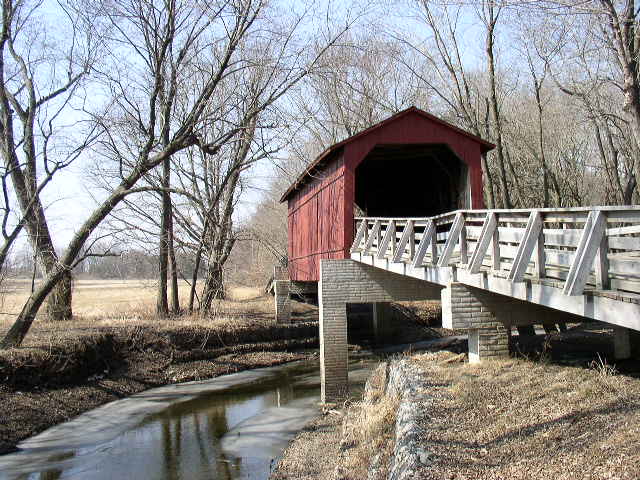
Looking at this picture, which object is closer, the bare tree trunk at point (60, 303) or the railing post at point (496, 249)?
the railing post at point (496, 249)

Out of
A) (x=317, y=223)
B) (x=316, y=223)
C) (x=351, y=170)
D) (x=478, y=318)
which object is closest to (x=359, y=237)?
(x=351, y=170)

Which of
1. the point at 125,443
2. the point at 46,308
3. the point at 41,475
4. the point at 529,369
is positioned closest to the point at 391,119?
the point at 529,369

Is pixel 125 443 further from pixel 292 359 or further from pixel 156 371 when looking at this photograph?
pixel 292 359

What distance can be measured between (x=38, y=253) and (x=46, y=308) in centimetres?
384


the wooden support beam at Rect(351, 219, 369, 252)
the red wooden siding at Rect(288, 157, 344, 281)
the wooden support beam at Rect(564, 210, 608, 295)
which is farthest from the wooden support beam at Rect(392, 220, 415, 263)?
the wooden support beam at Rect(564, 210, 608, 295)

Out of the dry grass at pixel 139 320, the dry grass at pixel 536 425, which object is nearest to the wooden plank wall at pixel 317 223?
the dry grass at pixel 139 320

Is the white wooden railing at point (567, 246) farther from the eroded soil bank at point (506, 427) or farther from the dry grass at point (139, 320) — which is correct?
the dry grass at point (139, 320)

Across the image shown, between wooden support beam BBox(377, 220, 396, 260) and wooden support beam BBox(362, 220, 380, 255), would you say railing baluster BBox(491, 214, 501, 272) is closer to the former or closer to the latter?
wooden support beam BBox(377, 220, 396, 260)

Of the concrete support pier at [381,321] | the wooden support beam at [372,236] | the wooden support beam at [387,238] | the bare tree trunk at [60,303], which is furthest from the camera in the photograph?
the concrete support pier at [381,321]

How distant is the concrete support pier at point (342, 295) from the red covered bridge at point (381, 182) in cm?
67

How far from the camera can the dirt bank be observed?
14242 millimetres

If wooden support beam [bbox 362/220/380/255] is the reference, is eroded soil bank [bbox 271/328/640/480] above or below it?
below

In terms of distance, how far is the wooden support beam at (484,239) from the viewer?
828 cm

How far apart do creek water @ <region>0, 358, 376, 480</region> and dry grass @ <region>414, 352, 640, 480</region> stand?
4358mm
